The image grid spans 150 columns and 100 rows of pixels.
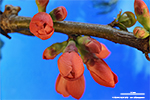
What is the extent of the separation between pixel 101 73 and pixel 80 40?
8 cm

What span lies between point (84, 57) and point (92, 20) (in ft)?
1.39

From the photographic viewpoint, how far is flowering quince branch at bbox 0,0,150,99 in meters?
0.23

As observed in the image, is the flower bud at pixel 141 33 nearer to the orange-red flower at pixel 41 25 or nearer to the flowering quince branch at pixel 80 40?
the flowering quince branch at pixel 80 40

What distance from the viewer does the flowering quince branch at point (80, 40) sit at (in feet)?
0.75

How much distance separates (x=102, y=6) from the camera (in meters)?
0.70

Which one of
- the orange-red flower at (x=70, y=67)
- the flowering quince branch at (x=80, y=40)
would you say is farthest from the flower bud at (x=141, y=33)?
the orange-red flower at (x=70, y=67)

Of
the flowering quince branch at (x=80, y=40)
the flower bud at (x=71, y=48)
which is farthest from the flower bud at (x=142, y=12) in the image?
the flower bud at (x=71, y=48)

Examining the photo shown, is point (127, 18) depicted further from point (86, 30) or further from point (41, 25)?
point (41, 25)

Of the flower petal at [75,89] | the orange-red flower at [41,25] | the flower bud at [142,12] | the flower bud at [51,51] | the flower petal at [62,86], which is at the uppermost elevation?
the flower bud at [142,12]

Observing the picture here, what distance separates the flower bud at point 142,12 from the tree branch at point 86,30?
0.03 meters

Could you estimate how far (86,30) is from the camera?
307 mm

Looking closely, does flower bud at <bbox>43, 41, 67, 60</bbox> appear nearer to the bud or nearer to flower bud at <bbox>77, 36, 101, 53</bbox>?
flower bud at <bbox>77, 36, 101, 53</bbox>

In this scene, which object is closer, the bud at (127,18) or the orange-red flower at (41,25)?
the orange-red flower at (41,25)

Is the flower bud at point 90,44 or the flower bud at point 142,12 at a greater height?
the flower bud at point 142,12
